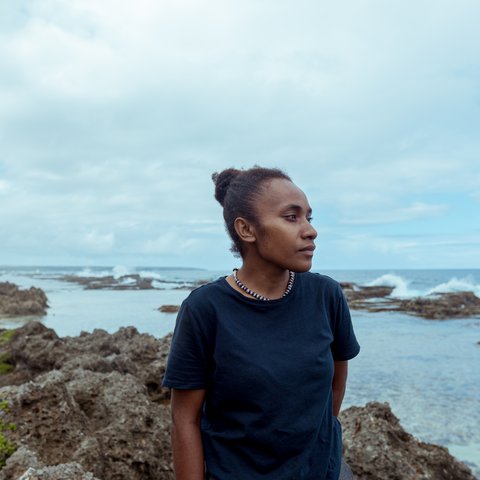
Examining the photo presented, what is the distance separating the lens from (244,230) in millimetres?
2211

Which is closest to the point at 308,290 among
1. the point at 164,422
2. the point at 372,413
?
the point at 164,422

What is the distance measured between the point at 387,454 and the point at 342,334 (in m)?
2.90

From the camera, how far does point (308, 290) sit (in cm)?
226

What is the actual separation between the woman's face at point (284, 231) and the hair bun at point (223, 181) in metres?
0.26

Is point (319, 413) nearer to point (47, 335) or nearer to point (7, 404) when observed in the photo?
point (7, 404)

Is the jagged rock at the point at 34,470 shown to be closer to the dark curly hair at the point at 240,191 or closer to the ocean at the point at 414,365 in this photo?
the dark curly hair at the point at 240,191

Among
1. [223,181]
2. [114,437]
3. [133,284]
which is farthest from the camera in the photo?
[133,284]

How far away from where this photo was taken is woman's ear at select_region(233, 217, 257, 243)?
2188 millimetres

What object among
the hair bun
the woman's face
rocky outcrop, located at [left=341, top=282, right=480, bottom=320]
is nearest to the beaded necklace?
the woman's face

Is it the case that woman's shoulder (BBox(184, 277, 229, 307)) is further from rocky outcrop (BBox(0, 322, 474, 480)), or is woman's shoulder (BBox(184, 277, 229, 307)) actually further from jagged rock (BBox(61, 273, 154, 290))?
jagged rock (BBox(61, 273, 154, 290))

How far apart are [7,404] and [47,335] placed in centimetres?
674

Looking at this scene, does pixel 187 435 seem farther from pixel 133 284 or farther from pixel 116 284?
pixel 133 284

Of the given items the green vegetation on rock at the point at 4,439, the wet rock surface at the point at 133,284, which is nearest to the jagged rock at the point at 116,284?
the wet rock surface at the point at 133,284

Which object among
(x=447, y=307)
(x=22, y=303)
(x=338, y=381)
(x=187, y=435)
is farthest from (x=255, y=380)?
(x=447, y=307)
